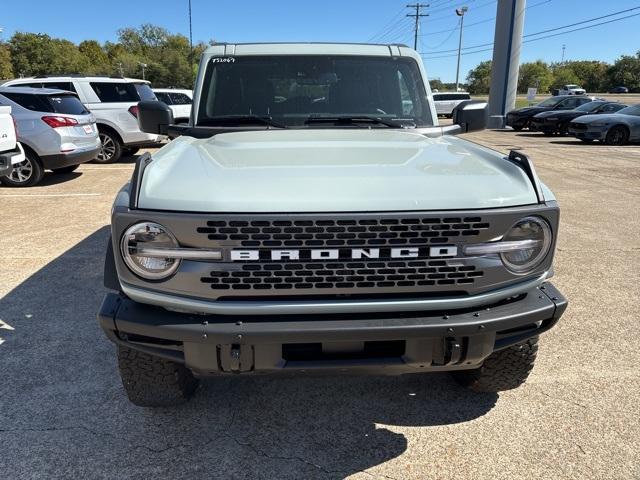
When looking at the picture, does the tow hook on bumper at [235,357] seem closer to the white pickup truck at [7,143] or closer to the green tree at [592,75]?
the white pickup truck at [7,143]

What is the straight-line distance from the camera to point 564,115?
68.0ft

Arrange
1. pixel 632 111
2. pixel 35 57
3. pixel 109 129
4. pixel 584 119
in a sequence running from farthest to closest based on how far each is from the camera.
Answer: pixel 35 57, pixel 584 119, pixel 632 111, pixel 109 129

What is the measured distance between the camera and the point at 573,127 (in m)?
18.1

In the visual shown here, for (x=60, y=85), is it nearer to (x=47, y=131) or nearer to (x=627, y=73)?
(x=47, y=131)

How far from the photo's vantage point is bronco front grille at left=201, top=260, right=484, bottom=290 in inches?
83.7

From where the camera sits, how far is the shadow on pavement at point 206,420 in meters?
2.48

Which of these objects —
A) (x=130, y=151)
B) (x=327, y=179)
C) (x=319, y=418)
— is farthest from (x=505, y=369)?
(x=130, y=151)

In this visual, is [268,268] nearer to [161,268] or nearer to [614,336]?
[161,268]

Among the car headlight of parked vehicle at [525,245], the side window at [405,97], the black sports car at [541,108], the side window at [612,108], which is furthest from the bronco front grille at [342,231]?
the black sports car at [541,108]

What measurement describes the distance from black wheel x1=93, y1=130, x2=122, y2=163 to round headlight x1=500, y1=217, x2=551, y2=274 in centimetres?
1142

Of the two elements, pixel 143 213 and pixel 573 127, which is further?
pixel 573 127

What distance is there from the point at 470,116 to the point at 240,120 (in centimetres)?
175

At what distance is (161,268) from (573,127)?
1893 cm

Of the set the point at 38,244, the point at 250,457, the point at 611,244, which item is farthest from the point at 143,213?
the point at 611,244
